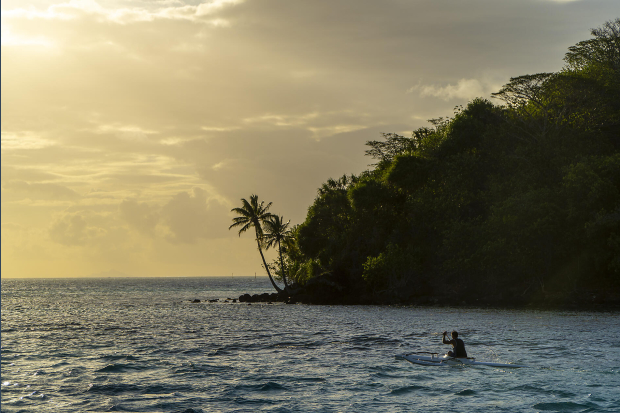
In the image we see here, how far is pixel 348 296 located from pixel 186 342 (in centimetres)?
3757

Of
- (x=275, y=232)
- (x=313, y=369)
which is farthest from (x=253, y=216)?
(x=313, y=369)

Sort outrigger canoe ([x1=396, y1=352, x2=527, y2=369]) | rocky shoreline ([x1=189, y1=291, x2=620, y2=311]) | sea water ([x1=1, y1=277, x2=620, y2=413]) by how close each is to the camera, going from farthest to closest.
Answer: rocky shoreline ([x1=189, y1=291, x2=620, y2=311]) → outrigger canoe ([x1=396, y1=352, x2=527, y2=369]) → sea water ([x1=1, y1=277, x2=620, y2=413])

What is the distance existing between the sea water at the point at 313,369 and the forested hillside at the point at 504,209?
570 inches

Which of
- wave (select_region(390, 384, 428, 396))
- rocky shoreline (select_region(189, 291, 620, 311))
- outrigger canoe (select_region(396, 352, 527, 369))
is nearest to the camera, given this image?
wave (select_region(390, 384, 428, 396))

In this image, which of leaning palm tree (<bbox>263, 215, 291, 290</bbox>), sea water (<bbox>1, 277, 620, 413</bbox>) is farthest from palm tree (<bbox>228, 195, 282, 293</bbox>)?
sea water (<bbox>1, 277, 620, 413</bbox>)

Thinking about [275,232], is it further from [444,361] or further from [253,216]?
[444,361]

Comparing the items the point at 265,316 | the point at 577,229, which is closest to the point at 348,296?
the point at 265,316

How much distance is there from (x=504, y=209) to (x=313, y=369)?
3777 cm

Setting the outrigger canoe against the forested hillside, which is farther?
the forested hillside

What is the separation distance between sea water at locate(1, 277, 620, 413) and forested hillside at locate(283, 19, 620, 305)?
1448 cm

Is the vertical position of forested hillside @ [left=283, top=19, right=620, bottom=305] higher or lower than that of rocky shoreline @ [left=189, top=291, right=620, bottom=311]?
higher

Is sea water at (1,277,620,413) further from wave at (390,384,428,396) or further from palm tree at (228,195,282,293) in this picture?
palm tree at (228,195,282,293)

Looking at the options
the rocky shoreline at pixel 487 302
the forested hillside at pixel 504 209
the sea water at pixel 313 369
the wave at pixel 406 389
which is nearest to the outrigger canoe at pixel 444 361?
the sea water at pixel 313 369

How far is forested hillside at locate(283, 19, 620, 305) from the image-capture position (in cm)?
5294
